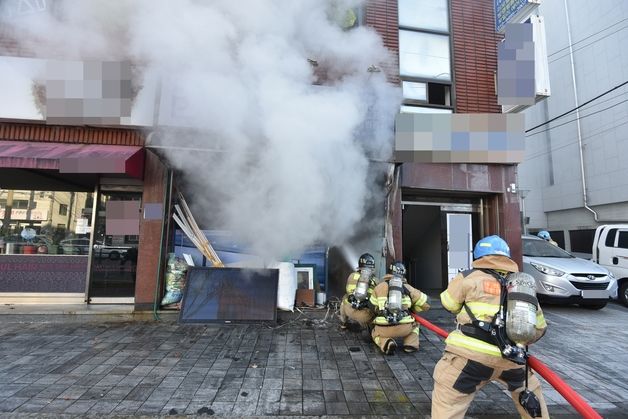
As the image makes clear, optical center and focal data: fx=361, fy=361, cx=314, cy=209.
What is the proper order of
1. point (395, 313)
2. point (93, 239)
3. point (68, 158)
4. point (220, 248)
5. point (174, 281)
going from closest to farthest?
point (395, 313) < point (68, 158) < point (174, 281) < point (93, 239) < point (220, 248)

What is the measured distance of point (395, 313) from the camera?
3988 mm

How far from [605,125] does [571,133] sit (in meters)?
1.60

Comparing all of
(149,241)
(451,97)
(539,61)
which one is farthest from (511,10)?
(149,241)

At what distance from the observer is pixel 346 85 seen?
18.6ft

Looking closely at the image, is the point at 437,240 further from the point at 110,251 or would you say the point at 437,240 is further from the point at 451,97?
the point at 110,251

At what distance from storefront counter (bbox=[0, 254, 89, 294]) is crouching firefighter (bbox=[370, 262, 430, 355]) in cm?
499

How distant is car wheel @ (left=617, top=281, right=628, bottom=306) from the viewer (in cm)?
766

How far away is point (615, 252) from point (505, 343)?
801 cm

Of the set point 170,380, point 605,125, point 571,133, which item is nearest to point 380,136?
point 170,380

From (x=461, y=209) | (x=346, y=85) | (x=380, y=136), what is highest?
(x=346, y=85)

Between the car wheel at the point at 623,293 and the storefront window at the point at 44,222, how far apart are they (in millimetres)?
10660

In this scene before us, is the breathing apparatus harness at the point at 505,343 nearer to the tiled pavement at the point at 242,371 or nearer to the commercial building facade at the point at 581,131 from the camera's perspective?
the tiled pavement at the point at 242,371

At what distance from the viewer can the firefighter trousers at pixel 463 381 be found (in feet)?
7.71

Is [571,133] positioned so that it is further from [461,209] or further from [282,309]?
[282,309]
